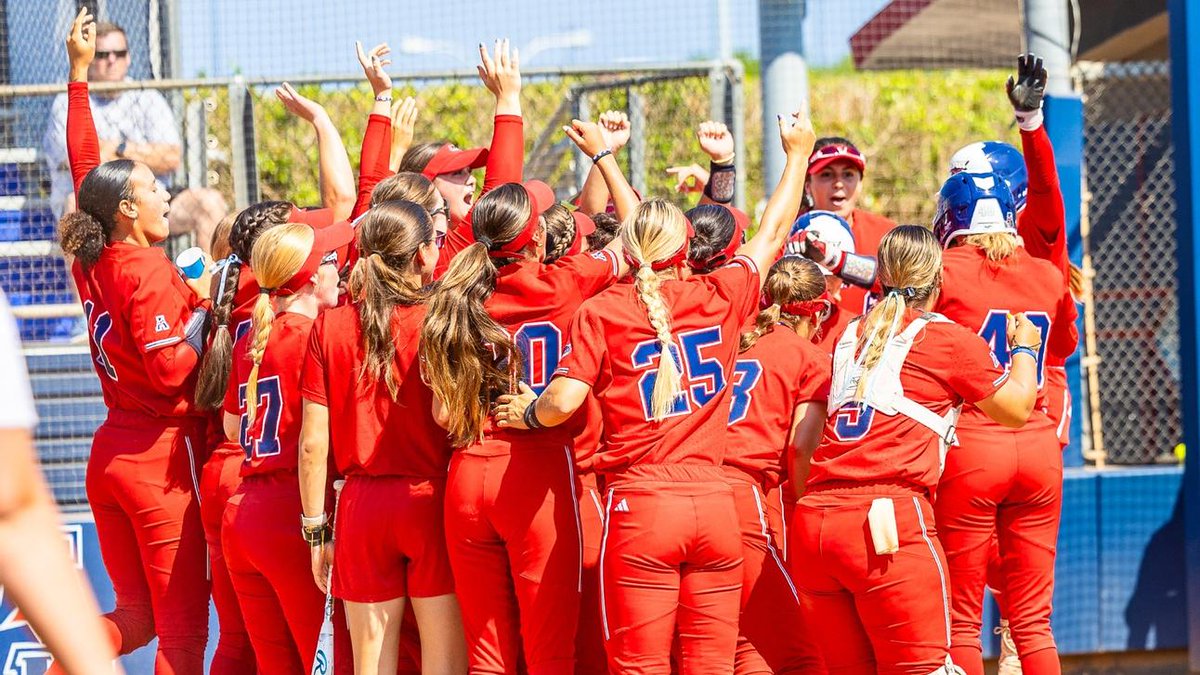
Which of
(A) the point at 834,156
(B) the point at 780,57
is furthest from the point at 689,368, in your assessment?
(B) the point at 780,57

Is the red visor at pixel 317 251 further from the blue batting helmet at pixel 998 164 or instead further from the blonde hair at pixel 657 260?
the blue batting helmet at pixel 998 164

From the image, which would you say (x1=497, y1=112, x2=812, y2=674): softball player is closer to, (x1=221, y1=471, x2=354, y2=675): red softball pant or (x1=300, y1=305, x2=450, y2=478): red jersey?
(x1=300, y1=305, x2=450, y2=478): red jersey

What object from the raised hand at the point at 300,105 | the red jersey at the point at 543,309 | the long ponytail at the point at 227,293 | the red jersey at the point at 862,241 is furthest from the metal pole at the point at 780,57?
the long ponytail at the point at 227,293

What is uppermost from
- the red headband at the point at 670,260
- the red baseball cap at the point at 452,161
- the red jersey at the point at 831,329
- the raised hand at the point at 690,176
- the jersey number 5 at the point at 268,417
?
the red baseball cap at the point at 452,161

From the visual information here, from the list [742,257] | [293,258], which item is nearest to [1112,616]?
[742,257]

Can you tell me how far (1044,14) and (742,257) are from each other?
3.08 m

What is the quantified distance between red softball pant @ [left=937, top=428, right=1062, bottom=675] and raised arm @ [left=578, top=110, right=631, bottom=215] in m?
1.80

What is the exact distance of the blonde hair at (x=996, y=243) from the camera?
4855mm

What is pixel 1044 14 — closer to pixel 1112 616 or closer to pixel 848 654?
pixel 1112 616

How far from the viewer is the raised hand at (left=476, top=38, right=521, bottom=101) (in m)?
4.89

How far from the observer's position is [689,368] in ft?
13.5

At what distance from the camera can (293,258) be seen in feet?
14.6

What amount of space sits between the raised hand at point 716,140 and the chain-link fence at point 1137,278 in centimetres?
247

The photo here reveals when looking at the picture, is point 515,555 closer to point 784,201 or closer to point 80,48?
point 784,201
